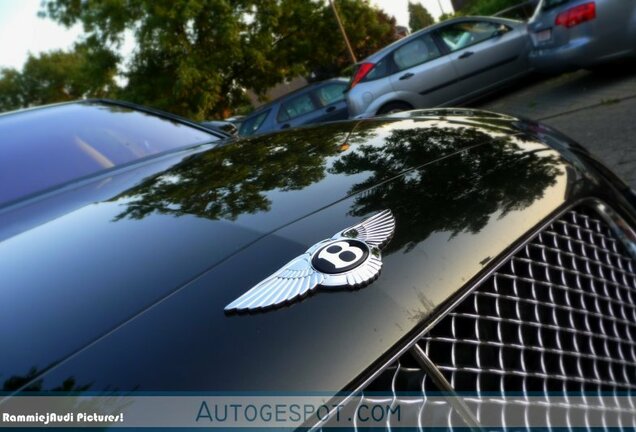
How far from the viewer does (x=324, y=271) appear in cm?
101

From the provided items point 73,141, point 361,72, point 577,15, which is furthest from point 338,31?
point 73,141

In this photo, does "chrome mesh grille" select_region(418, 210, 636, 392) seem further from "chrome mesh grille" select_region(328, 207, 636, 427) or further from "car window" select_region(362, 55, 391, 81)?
"car window" select_region(362, 55, 391, 81)

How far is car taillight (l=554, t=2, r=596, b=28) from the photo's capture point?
5980 millimetres

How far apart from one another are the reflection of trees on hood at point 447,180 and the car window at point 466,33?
6.94 metres

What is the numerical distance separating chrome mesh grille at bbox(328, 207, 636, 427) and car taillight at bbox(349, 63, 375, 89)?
7584mm

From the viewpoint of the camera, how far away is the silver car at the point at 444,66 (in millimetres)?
7984

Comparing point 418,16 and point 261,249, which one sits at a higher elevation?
point 261,249

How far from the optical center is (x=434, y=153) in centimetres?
158

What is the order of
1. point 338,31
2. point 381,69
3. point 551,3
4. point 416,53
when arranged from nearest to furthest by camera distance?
point 551,3, point 416,53, point 381,69, point 338,31

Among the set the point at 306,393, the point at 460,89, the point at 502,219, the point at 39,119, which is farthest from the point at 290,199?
the point at 460,89

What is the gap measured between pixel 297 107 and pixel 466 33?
140 inches

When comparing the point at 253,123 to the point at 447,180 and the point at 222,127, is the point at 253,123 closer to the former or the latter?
the point at 222,127

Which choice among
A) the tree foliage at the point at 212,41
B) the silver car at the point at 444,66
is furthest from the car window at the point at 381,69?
the tree foliage at the point at 212,41

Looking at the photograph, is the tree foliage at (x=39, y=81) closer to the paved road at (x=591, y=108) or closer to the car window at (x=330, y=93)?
the car window at (x=330, y=93)
